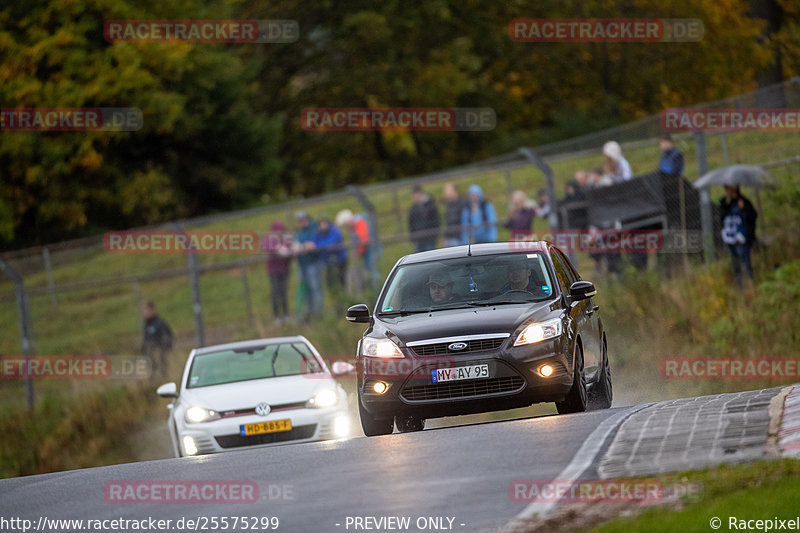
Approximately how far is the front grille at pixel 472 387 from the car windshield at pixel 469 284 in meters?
0.97

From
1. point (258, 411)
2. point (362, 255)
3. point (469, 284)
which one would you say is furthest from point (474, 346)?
point (362, 255)

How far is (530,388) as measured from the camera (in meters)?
11.7

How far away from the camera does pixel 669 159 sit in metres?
20.4

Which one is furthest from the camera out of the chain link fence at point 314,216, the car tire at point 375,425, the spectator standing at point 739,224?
the chain link fence at point 314,216

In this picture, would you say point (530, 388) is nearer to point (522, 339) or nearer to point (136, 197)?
point (522, 339)

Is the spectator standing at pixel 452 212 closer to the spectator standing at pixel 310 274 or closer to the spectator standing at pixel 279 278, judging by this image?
the spectator standing at pixel 310 274

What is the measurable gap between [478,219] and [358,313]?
33.0 ft

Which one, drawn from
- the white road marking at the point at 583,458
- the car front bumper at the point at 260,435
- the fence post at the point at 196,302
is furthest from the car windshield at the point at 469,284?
the fence post at the point at 196,302

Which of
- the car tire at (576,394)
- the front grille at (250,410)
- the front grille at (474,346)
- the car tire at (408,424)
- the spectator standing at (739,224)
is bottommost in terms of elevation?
the car tire at (408,424)

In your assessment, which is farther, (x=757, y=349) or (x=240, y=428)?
(x=757, y=349)

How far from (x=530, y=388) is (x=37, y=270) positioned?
81.2 feet

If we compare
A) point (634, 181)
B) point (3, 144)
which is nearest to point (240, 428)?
point (634, 181)

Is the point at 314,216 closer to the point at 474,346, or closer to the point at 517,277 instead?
the point at 517,277

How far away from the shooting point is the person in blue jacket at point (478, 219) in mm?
22391
